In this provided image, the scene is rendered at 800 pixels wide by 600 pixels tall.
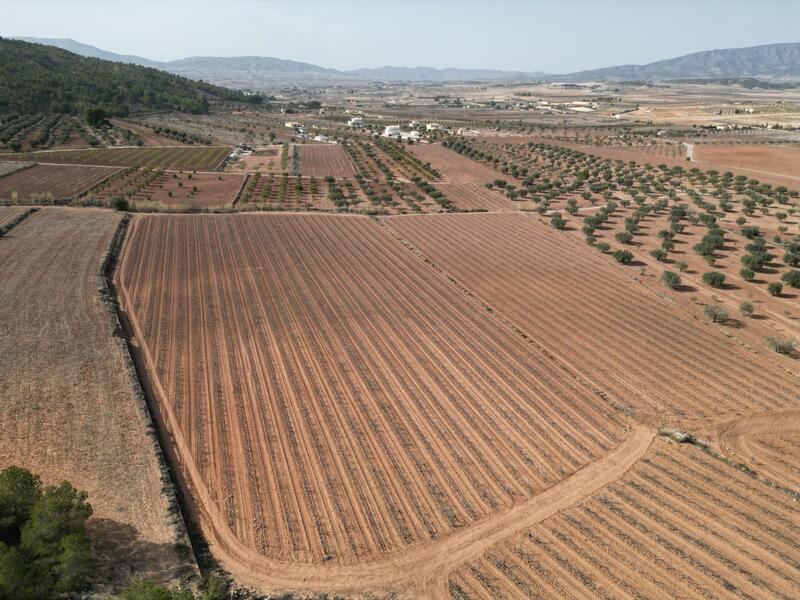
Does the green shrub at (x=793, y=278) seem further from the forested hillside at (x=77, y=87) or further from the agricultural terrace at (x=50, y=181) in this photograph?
the forested hillside at (x=77, y=87)

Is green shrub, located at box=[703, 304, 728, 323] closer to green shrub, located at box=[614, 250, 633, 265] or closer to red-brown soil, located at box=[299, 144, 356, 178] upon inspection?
green shrub, located at box=[614, 250, 633, 265]

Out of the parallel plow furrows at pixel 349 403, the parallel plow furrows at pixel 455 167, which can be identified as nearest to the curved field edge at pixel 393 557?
the parallel plow furrows at pixel 349 403

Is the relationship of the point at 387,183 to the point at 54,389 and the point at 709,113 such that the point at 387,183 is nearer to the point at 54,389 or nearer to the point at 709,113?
the point at 54,389

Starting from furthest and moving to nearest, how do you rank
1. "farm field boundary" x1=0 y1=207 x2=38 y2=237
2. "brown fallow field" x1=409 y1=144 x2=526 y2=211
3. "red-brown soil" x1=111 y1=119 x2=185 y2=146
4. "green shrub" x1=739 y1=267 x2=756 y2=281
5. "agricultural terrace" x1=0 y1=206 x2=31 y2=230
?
"red-brown soil" x1=111 y1=119 x2=185 y2=146, "brown fallow field" x1=409 y1=144 x2=526 y2=211, "agricultural terrace" x1=0 y1=206 x2=31 y2=230, "farm field boundary" x1=0 y1=207 x2=38 y2=237, "green shrub" x1=739 y1=267 x2=756 y2=281

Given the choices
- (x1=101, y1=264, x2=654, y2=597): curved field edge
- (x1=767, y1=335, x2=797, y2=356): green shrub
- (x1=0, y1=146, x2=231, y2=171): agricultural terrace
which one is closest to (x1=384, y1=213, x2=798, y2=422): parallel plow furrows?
(x1=767, y1=335, x2=797, y2=356): green shrub

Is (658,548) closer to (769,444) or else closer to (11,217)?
(769,444)

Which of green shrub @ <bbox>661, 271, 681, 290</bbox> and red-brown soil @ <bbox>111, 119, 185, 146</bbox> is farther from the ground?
red-brown soil @ <bbox>111, 119, 185, 146</bbox>
